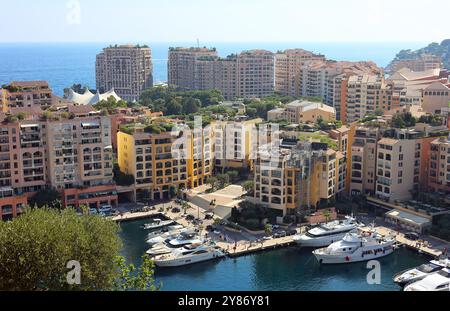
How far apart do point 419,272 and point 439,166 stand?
575 cm

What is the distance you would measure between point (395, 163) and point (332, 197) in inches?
91.1

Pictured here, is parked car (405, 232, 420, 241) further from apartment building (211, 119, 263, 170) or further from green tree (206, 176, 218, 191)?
apartment building (211, 119, 263, 170)

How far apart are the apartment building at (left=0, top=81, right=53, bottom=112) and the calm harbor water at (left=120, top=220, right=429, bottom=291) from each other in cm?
1214

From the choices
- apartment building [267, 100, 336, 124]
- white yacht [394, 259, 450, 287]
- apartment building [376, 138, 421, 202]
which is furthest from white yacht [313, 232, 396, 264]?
apartment building [267, 100, 336, 124]

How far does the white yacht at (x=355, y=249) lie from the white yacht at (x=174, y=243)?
3.42 meters

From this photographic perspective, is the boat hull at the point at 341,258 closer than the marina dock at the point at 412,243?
Yes

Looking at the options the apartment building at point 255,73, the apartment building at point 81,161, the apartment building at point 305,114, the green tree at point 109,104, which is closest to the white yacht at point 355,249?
the apartment building at point 81,161

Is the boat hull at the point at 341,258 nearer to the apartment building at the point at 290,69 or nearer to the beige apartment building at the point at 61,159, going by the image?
the beige apartment building at the point at 61,159

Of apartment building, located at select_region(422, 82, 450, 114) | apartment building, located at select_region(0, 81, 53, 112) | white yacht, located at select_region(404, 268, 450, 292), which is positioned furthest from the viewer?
apartment building, located at select_region(422, 82, 450, 114)

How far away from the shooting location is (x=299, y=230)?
18.1 meters

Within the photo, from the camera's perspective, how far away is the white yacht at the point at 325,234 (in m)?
17.0

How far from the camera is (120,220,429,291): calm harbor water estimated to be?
1455 centimetres

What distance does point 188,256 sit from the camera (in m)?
16.0
